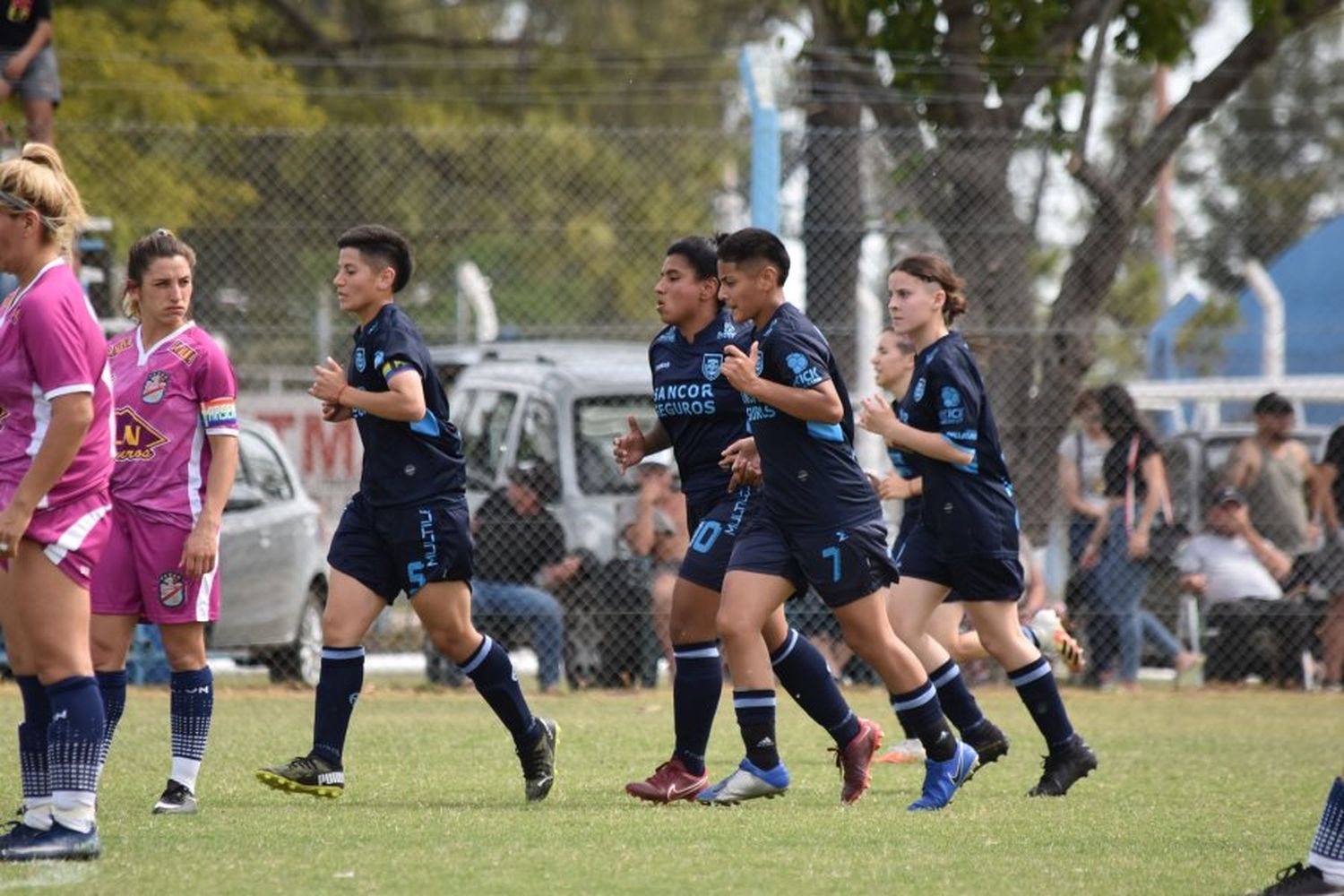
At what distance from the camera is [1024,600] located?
1409 cm

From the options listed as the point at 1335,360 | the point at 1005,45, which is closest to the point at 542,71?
the point at 1005,45

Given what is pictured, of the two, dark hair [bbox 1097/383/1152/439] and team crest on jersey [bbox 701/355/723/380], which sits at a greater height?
dark hair [bbox 1097/383/1152/439]

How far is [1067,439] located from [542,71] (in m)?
14.1

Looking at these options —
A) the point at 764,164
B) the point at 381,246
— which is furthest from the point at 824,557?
the point at 764,164

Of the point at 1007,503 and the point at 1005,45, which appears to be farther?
the point at 1005,45

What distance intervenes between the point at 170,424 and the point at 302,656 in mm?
7551

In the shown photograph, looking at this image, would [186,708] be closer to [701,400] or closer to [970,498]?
[701,400]

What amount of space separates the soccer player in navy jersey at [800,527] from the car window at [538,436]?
6753 mm

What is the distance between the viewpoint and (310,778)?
24.1 feet

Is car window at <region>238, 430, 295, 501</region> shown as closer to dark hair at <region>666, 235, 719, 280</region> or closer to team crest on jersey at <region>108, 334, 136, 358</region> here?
team crest on jersey at <region>108, 334, 136, 358</region>

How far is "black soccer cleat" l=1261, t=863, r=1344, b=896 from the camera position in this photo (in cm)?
539

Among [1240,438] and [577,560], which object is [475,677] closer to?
[577,560]

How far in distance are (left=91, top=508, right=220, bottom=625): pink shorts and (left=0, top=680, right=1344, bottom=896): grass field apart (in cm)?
69

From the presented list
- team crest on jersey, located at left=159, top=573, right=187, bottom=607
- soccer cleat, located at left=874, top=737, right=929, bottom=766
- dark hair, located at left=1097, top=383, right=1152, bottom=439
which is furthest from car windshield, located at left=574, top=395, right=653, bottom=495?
team crest on jersey, located at left=159, top=573, right=187, bottom=607
